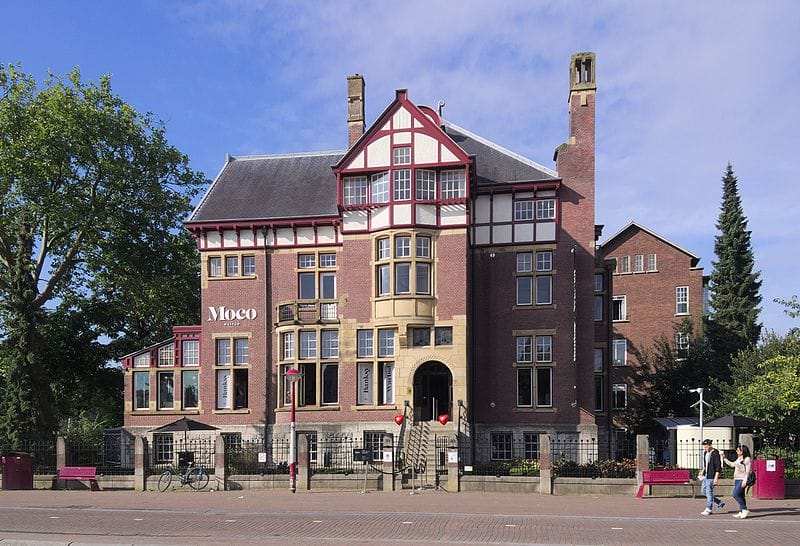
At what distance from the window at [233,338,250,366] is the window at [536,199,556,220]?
50.5 feet

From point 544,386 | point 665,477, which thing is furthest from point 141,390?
point 665,477

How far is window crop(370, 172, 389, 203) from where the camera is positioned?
35.5m

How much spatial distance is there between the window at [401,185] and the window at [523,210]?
17.6 feet

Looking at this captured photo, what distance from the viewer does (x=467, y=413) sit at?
34219 mm

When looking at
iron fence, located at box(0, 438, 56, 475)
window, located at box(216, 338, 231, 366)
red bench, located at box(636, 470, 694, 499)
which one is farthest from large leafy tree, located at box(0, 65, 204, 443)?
red bench, located at box(636, 470, 694, 499)

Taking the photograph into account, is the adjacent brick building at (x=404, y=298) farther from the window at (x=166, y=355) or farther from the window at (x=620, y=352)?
the window at (x=620, y=352)

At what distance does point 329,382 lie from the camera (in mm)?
37219

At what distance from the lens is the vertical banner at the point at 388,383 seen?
35.9 m

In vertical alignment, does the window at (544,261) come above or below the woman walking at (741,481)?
above

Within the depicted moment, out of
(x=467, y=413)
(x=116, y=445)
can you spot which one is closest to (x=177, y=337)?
(x=116, y=445)

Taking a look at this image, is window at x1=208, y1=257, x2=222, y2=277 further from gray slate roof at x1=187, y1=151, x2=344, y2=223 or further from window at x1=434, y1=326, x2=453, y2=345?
window at x1=434, y1=326, x2=453, y2=345

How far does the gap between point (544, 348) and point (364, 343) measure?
27.3 ft

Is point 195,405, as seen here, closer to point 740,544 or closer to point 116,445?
point 116,445

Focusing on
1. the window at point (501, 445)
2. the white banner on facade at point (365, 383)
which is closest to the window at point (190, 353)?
the white banner on facade at point (365, 383)
